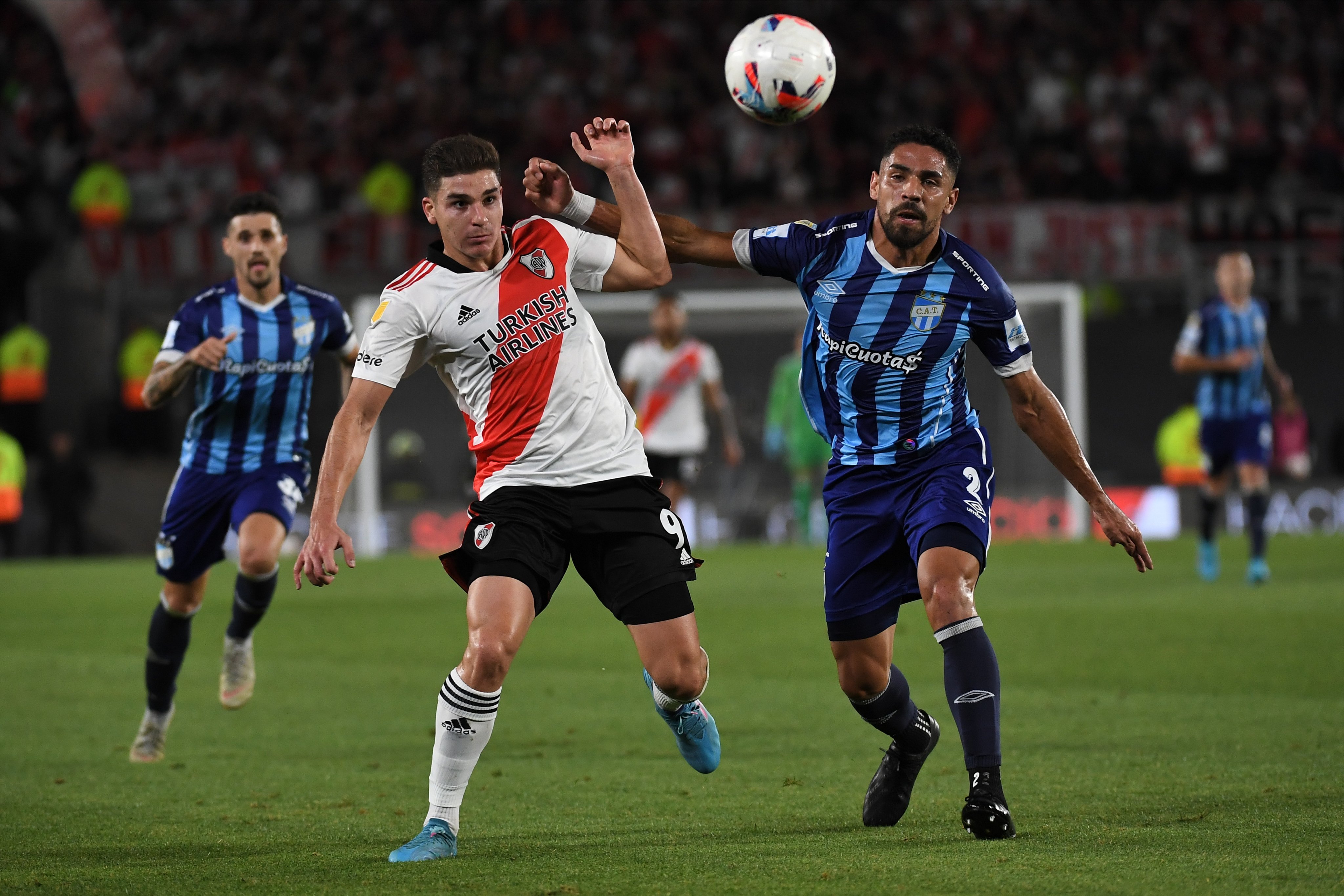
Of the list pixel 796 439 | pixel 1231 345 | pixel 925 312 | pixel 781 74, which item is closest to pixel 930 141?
pixel 925 312


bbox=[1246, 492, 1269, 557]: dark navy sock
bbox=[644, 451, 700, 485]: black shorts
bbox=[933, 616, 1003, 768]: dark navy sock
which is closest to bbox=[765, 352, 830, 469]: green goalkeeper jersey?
bbox=[644, 451, 700, 485]: black shorts

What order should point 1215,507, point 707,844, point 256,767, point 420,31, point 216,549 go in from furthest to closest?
point 420,31 → point 1215,507 → point 216,549 → point 256,767 → point 707,844

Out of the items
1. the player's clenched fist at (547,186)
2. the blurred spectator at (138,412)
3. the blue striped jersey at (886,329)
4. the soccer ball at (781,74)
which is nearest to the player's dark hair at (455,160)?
the player's clenched fist at (547,186)

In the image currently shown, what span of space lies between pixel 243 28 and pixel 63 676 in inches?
741

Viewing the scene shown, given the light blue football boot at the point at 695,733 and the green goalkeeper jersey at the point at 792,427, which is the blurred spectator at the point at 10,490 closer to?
the green goalkeeper jersey at the point at 792,427

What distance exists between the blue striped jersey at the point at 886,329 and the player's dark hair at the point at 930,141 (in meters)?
0.23

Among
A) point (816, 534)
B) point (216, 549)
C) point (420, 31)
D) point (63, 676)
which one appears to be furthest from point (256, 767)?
point (420, 31)

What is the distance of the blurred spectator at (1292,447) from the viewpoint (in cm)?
1914

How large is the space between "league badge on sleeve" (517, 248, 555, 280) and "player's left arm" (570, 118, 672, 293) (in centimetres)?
19

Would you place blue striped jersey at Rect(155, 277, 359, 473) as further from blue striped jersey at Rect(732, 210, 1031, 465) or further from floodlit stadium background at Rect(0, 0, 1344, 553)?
floodlit stadium background at Rect(0, 0, 1344, 553)

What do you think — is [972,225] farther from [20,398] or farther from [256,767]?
[256,767]

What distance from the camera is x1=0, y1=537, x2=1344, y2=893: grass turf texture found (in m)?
4.59

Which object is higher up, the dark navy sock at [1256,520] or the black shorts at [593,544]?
the black shorts at [593,544]

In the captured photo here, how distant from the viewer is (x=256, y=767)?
22.4 ft
